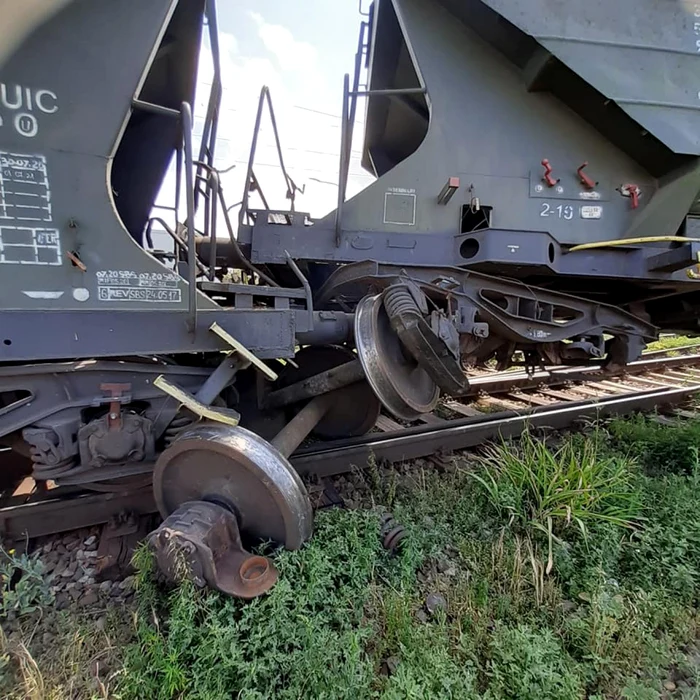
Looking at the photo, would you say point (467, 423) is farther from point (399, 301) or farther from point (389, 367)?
point (399, 301)

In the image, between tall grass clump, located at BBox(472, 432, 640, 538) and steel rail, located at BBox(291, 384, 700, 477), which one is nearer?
tall grass clump, located at BBox(472, 432, 640, 538)

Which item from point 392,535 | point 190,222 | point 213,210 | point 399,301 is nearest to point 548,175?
point 399,301

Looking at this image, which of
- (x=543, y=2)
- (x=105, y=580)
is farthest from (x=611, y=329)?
(x=105, y=580)

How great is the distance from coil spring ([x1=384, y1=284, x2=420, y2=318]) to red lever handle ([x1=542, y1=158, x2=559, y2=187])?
1789mm

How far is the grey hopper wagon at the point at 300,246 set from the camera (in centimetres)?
212

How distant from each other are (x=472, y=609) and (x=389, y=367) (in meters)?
1.30

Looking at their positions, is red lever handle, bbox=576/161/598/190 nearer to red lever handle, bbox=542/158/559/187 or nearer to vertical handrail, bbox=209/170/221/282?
red lever handle, bbox=542/158/559/187

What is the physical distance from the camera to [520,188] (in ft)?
11.7

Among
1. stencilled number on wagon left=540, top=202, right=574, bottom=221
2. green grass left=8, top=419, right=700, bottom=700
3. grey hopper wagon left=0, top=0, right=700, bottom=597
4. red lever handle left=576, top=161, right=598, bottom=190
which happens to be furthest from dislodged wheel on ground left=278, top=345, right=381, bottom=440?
red lever handle left=576, top=161, right=598, bottom=190

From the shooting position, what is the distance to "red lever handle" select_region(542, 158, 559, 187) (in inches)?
139

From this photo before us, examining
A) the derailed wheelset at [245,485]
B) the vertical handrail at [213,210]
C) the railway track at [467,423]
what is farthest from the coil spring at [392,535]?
the vertical handrail at [213,210]

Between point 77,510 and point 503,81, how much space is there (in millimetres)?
4443

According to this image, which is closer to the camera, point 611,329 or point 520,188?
point 520,188

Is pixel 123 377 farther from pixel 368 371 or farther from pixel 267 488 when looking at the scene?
pixel 368 371
